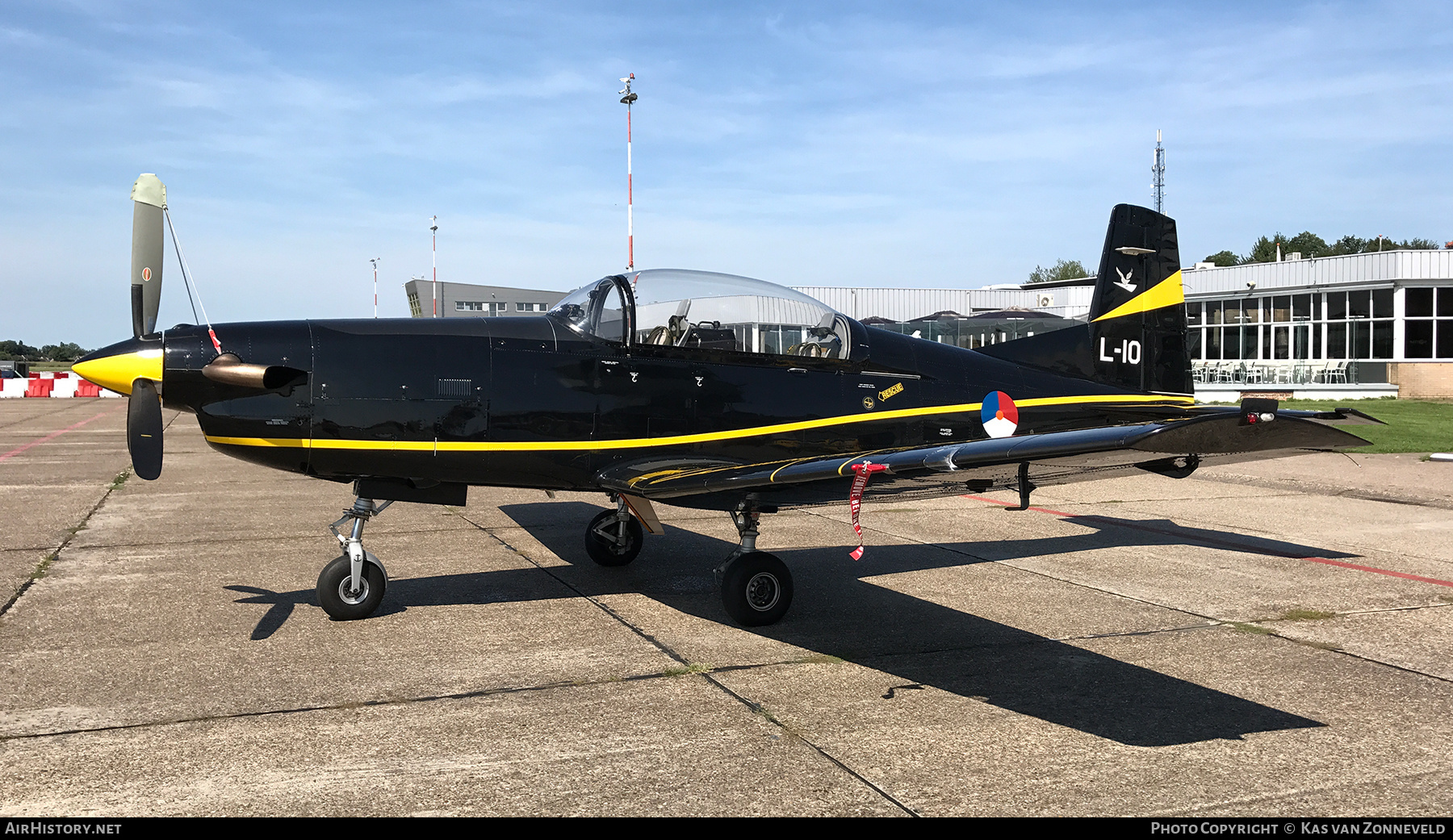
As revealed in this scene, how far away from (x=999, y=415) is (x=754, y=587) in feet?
9.88

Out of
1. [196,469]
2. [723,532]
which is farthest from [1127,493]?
[196,469]

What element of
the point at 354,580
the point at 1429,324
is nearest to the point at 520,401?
the point at 354,580

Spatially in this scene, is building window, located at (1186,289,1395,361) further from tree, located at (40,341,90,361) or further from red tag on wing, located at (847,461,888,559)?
tree, located at (40,341,90,361)

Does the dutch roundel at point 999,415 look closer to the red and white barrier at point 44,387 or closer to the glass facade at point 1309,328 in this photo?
the glass facade at point 1309,328

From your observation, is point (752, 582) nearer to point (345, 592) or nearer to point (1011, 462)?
point (1011, 462)

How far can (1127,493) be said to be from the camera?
14055mm

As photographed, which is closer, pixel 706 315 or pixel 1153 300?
pixel 706 315

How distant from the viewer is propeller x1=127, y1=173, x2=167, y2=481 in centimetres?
619

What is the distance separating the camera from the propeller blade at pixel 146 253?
6441mm

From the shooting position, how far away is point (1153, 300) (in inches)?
376

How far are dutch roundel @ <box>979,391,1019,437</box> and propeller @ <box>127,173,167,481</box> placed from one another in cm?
607

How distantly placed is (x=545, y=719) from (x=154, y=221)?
4576 mm

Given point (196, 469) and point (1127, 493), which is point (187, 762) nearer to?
point (1127, 493)

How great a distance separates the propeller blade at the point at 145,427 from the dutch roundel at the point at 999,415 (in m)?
6.05
